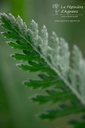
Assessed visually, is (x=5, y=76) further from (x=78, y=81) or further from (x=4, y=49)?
(x=78, y=81)

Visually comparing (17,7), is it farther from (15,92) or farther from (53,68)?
(53,68)

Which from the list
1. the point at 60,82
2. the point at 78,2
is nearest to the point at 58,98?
the point at 60,82

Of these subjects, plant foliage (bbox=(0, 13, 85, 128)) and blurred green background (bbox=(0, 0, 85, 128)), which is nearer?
plant foliage (bbox=(0, 13, 85, 128))

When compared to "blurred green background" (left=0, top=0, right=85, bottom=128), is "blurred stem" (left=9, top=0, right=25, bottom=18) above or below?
above

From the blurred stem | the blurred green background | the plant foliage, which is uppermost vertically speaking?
the blurred stem

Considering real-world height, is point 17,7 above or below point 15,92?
above

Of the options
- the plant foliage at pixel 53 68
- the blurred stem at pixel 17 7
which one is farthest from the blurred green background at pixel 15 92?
the plant foliage at pixel 53 68

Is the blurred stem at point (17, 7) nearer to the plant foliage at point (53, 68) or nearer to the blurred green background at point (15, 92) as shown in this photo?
the blurred green background at point (15, 92)

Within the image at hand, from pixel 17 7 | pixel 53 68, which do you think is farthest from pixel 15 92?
pixel 53 68

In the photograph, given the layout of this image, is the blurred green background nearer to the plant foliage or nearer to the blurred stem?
the blurred stem

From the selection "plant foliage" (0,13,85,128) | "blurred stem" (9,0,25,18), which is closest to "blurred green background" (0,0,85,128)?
"blurred stem" (9,0,25,18)
